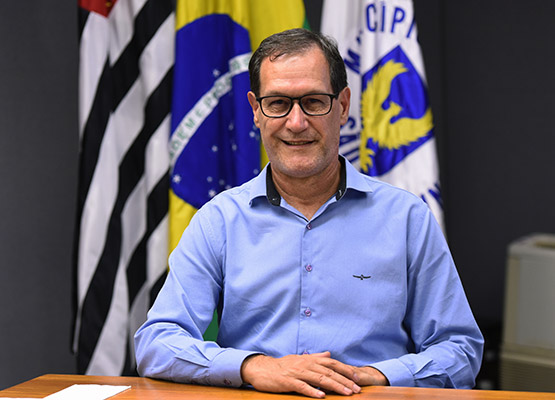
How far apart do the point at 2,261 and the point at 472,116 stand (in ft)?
10.5

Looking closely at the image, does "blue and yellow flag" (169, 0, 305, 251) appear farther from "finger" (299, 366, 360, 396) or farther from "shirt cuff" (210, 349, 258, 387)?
"finger" (299, 366, 360, 396)

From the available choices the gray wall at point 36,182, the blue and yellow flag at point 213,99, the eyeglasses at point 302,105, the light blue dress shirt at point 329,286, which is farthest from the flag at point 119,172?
the eyeglasses at point 302,105

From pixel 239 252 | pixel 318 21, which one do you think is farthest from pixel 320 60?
pixel 318 21

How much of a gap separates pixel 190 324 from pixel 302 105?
1.77 feet

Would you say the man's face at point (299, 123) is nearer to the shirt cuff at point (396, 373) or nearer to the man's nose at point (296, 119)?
the man's nose at point (296, 119)

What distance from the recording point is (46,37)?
8.13ft

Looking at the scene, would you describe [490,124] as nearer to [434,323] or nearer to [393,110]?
[393,110]

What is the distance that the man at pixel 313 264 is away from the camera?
148 centimetres

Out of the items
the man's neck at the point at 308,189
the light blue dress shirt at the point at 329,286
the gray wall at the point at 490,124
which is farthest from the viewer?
the gray wall at the point at 490,124

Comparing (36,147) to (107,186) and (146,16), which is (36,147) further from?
(146,16)

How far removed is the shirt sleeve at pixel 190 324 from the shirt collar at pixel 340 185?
0.47 feet

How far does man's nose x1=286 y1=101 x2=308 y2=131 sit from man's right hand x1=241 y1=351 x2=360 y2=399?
50cm

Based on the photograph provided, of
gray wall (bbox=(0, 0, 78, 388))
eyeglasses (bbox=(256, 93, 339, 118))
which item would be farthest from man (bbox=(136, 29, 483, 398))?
gray wall (bbox=(0, 0, 78, 388))

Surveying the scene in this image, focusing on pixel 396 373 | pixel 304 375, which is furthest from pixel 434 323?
pixel 304 375
